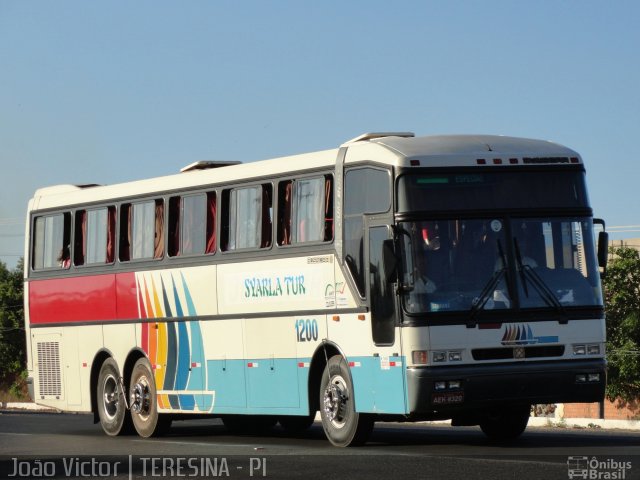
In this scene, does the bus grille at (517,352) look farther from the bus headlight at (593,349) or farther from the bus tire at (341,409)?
the bus tire at (341,409)

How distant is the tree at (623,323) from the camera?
62.1 metres

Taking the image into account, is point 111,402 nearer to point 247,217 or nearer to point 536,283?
point 247,217

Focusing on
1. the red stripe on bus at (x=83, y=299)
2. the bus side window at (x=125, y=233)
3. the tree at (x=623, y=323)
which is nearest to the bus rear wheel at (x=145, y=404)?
the red stripe on bus at (x=83, y=299)

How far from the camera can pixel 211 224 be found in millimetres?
21828

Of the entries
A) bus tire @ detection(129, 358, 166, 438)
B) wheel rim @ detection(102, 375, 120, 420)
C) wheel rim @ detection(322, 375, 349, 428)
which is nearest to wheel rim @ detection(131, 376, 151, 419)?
bus tire @ detection(129, 358, 166, 438)

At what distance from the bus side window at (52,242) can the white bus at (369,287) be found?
2128 millimetres

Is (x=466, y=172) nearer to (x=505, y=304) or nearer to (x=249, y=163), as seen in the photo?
(x=505, y=304)

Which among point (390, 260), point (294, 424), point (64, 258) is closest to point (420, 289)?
point (390, 260)

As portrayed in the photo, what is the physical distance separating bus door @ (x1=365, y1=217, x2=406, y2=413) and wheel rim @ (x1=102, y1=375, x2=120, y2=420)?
7660 mm

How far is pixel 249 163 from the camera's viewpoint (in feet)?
69.9

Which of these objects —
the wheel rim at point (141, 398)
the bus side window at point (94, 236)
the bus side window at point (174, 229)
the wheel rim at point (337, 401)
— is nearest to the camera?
the wheel rim at point (337, 401)

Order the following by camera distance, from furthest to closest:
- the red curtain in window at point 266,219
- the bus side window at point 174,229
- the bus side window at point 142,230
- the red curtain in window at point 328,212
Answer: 1. the bus side window at point 142,230
2. the bus side window at point 174,229
3. the red curtain in window at point 266,219
4. the red curtain in window at point 328,212

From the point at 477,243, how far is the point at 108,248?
8.61m

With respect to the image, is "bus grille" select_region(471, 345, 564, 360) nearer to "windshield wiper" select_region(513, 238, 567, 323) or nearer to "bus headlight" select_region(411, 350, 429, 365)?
"windshield wiper" select_region(513, 238, 567, 323)
